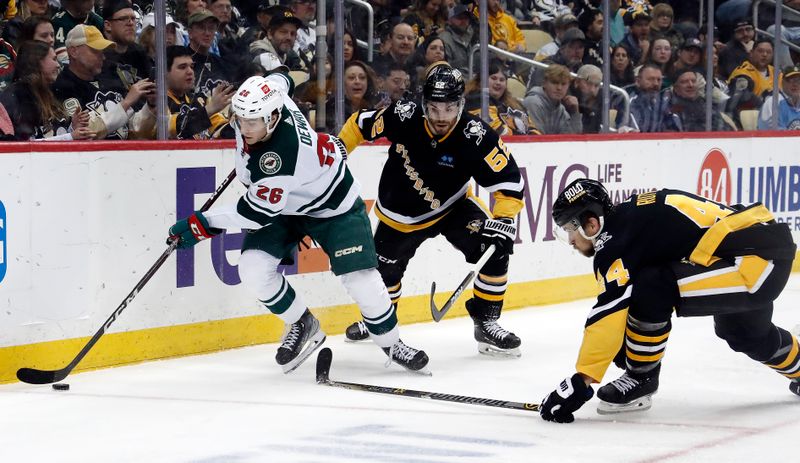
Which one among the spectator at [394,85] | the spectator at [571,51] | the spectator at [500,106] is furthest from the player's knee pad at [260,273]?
the spectator at [571,51]

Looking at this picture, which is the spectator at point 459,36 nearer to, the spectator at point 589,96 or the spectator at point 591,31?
the spectator at point 589,96

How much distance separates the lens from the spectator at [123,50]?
17.2 feet

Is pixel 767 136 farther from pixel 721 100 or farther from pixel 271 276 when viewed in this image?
pixel 271 276

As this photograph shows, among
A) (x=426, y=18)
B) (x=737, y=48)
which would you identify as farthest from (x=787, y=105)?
(x=426, y=18)

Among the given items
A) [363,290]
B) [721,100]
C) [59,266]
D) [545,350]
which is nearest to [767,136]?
[721,100]

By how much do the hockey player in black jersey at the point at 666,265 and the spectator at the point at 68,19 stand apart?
7.25 feet

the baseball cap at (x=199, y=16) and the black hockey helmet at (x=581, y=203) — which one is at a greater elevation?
the baseball cap at (x=199, y=16)

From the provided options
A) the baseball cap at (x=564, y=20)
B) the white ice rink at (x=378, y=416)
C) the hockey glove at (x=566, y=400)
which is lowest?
the white ice rink at (x=378, y=416)

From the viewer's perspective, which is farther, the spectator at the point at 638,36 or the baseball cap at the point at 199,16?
the spectator at the point at 638,36

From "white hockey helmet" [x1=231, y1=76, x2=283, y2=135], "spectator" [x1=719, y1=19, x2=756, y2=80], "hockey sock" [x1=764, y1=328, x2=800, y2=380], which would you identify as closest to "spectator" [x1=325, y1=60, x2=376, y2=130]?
"white hockey helmet" [x1=231, y1=76, x2=283, y2=135]

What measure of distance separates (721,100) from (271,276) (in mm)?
4955

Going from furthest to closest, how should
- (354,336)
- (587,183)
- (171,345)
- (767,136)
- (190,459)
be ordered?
1. (767,136)
2. (354,336)
3. (171,345)
4. (587,183)
5. (190,459)

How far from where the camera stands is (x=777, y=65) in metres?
9.27

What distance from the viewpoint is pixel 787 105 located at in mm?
9414
